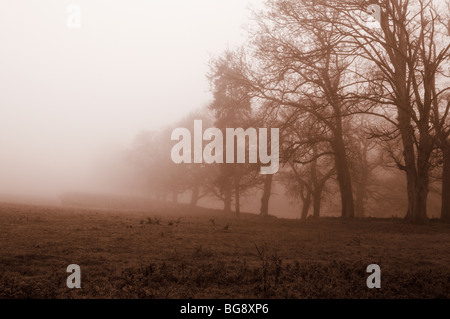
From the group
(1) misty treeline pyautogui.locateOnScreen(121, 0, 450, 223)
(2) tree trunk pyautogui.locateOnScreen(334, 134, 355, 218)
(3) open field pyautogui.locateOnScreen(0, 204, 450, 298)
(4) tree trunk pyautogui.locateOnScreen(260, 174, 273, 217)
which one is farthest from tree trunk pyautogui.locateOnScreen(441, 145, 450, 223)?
(4) tree trunk pyautogui.locateOnScreen(260, 174, 273, 217)

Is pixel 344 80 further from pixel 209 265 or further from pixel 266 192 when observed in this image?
pixel 209 265

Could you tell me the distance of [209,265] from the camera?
6828 millimetres

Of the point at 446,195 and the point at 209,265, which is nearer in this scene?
the point at 209,265

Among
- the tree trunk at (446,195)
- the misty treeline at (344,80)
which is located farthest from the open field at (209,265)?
the tree trunk at (446,195)

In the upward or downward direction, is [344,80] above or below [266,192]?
above

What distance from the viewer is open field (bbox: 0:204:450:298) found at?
5.27 meters

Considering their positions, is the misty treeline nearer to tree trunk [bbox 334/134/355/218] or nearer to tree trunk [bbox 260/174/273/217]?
tree trunk [bbox 334/134/355/218]

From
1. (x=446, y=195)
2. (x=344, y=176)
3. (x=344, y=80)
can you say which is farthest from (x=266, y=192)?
(x=446, y=195)

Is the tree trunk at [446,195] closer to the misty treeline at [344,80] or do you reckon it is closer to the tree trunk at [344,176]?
the misty treeline at [344,80]

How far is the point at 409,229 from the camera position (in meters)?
14.7

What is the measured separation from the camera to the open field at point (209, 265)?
527 centimetres
